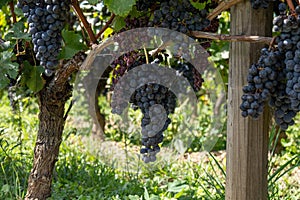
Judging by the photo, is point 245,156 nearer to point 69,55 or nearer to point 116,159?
point 69,55

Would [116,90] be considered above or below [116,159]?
above

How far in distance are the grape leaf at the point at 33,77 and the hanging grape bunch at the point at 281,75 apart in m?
1.15

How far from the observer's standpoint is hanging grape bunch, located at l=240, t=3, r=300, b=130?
5.05ft

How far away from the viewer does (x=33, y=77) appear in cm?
240

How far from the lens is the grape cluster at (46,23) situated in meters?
1.89

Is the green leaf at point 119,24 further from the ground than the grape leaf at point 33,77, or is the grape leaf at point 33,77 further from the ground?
the green leaf at point 119,24

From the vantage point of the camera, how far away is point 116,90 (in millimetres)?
2057

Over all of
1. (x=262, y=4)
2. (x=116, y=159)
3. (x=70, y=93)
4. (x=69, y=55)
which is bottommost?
(x=116, y=159)

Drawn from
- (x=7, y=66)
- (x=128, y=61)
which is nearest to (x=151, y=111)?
(x=128, y=61)

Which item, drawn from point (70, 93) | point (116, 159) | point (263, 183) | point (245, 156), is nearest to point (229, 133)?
point (245, 156)

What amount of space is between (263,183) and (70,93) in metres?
1.13

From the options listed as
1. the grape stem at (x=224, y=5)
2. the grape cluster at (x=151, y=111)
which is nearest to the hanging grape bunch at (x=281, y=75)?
the grape stem at (x=224, y=5)

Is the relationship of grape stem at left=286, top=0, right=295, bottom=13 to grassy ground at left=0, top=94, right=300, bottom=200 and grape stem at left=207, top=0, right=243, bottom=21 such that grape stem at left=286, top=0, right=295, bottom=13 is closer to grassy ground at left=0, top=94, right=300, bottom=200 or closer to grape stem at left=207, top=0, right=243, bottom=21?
grape stem at left=207, top=0, right=243, bottom=21

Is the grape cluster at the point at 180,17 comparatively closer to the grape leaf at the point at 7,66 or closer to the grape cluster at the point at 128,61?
the grape cluster at the point at 128,61
